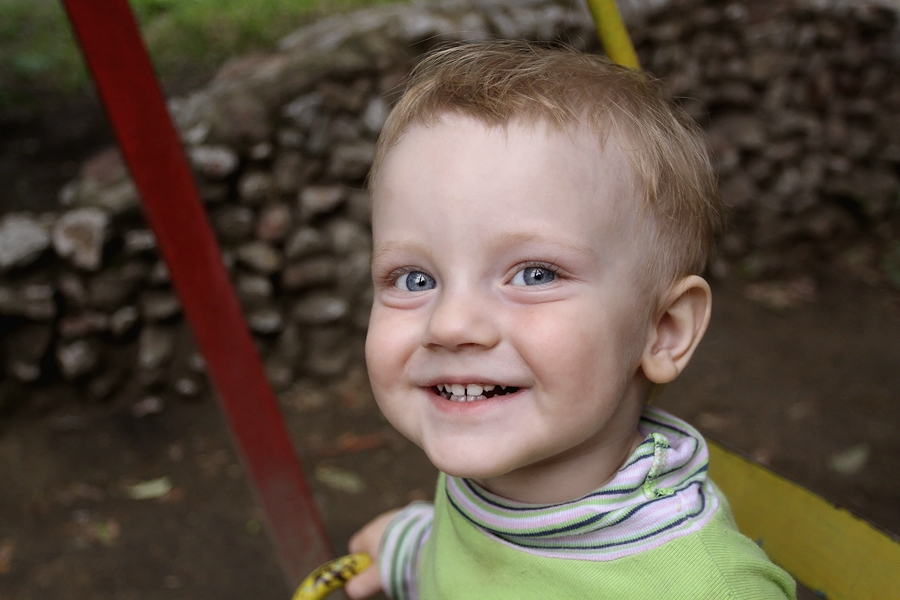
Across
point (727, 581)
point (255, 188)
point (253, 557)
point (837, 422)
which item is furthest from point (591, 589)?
point (837, 422)

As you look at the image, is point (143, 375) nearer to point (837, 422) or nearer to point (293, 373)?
point (293, 373)

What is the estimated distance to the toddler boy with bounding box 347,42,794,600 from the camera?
2.97 feet

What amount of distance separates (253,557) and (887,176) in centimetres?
435

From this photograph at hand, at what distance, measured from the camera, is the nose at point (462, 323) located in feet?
2.91

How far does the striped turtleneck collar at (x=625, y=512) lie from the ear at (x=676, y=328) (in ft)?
0.31

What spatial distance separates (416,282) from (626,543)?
16.4 inches

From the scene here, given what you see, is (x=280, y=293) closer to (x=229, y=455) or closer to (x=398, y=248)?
(x=229, y=455)

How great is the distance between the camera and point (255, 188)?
3.17 metres

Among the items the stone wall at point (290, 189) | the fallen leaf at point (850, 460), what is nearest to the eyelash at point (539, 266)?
the stone wall at point (290, 189)

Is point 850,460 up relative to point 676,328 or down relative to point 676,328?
down

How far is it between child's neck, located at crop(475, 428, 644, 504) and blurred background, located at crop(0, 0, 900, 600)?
4.88 feet

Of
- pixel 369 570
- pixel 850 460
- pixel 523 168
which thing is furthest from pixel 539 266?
pixel 850 460

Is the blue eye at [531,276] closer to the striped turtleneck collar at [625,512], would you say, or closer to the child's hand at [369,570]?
the striped turtleneck collar at [625,512]

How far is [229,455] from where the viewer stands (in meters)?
3.03
